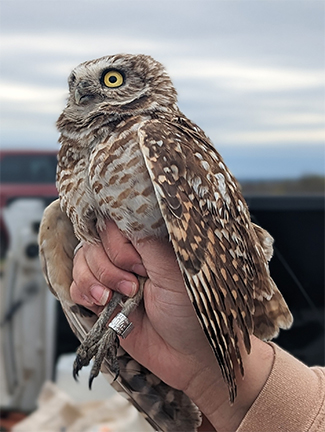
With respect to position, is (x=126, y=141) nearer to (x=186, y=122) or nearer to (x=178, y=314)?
(x=186, y=122)

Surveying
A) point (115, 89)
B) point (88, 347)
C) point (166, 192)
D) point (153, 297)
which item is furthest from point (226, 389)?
point (115, 89)

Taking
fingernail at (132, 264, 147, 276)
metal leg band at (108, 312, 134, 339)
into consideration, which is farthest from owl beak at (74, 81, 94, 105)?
metal leg band at (108, 312, 134, 339)

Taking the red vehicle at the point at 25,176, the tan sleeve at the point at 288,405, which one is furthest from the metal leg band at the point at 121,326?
the red vehicle at the point at 25,176

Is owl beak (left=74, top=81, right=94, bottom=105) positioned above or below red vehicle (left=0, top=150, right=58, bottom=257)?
above

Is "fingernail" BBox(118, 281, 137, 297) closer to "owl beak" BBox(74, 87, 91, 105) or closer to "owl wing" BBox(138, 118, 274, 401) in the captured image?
"owl wing" BBox(138, 118, 274, 401)

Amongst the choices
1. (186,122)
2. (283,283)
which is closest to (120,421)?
(283,283)

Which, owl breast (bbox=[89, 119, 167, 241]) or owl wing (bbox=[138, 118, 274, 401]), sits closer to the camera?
owl wing (bbox=[138, 118, 274, 401])
